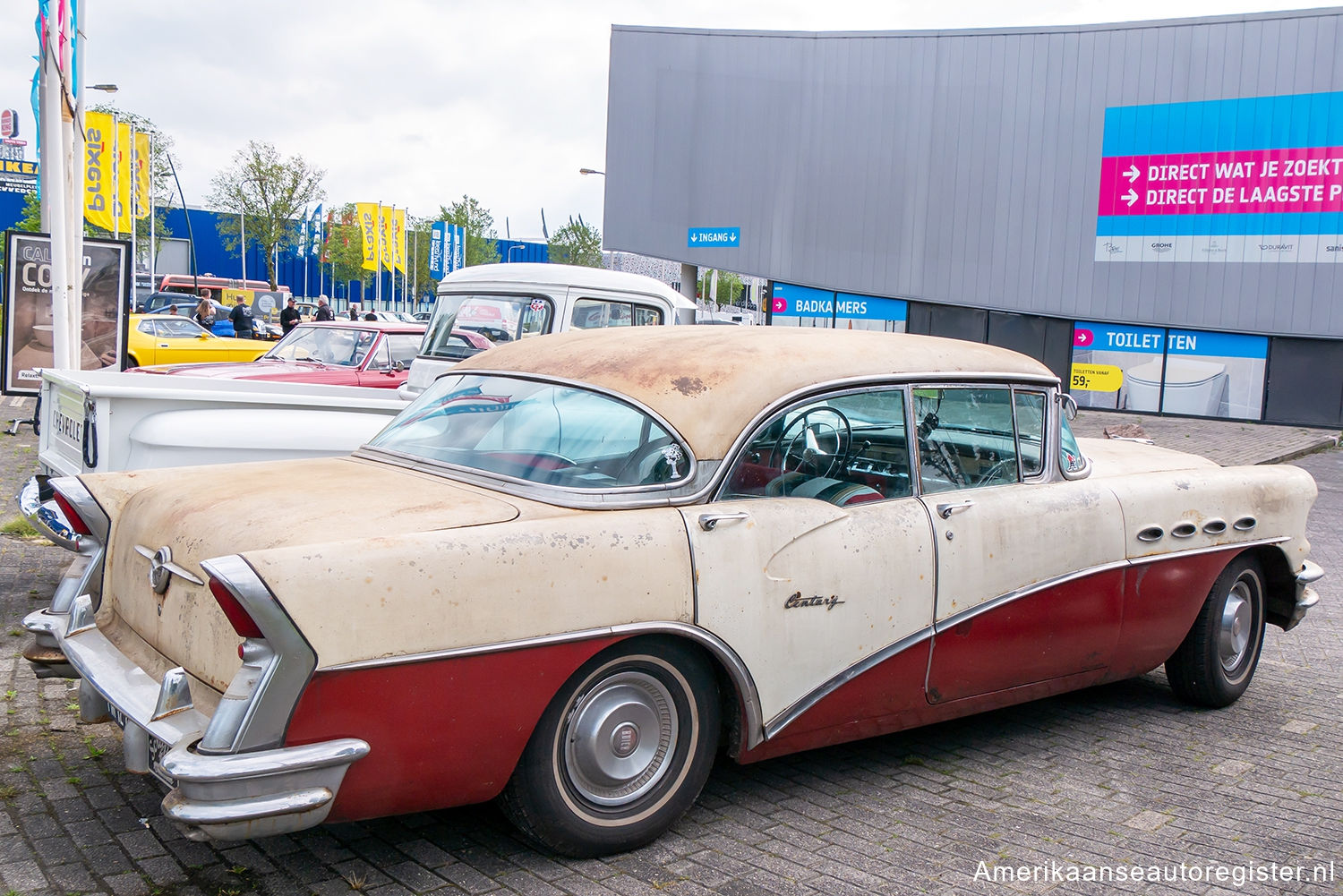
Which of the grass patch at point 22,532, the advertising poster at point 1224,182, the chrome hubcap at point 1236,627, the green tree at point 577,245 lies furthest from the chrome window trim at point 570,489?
the green tree at point 577,245

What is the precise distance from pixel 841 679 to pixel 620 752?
2.69 feet

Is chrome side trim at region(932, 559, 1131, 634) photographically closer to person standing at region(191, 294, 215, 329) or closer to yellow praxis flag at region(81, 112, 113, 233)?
person standing at region(191, 294, 215, 329)

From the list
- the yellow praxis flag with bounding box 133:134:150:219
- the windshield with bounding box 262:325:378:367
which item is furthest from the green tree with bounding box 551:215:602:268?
the windshield with bounding box 262:325:378:367

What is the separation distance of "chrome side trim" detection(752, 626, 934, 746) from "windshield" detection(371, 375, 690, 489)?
823mm

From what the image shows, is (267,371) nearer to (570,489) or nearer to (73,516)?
(73,516)

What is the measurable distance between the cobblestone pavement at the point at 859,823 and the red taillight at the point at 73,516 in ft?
2.61

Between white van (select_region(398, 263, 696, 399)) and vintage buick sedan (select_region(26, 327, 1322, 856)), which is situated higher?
white van (select_region(398, 263, 696, 399))

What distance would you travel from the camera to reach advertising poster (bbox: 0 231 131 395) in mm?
9906

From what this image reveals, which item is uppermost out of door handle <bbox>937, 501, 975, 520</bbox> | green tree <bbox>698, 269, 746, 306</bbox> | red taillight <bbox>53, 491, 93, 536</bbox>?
green tree <bbox>698, 269, 746, 306</bbox>

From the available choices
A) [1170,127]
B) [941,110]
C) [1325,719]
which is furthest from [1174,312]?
[1325,719]

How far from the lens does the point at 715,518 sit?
137 inches

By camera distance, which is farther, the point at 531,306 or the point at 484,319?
the point at 484,319

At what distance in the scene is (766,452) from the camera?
3773 millimetres

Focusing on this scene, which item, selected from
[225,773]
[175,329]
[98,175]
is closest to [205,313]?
[98,175]
